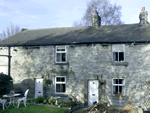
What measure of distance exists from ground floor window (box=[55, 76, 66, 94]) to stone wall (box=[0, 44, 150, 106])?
0.28m

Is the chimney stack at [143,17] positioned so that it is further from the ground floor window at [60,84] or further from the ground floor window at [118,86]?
the ground floor window at [60,84]

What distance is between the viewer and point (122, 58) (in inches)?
491

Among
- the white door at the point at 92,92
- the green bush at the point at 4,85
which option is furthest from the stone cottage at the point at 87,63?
the green bush at the point at 4,85

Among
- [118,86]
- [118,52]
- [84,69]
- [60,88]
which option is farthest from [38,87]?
[118,52]

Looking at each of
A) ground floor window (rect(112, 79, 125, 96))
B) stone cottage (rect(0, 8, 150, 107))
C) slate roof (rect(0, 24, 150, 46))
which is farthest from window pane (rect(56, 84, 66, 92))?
ground floor window (rect(112, 79, 125, 96))

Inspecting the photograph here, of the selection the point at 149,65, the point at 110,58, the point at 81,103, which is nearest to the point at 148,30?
the point at 149,65

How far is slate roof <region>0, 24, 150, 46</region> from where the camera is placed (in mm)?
12562

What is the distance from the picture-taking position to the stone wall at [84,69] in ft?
39.2

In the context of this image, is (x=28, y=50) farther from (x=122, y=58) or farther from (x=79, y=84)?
(x=122, y=58)

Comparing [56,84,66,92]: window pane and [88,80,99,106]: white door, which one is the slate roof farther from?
[56,84,66,92]: window pane

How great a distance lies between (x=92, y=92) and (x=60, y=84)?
9.36 ft

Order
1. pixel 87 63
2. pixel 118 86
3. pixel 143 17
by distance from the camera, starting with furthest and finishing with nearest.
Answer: pixel 143 17 → pixel 87 63 → pixel 118 86

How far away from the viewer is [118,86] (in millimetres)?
12242

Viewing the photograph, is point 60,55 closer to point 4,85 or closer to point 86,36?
point 86,36
